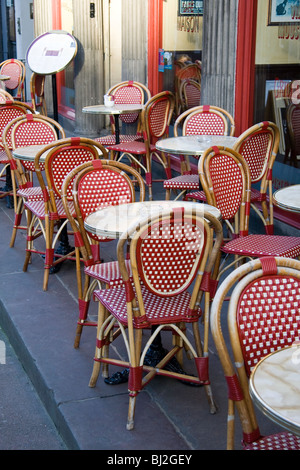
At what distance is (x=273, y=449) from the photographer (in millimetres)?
2256

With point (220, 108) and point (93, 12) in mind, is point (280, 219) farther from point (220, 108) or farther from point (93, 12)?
point (93, 12)

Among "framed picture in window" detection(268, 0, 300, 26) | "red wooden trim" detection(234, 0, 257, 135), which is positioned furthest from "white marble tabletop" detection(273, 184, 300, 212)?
"red wooden trim" detection(234, 0, 257, 135)

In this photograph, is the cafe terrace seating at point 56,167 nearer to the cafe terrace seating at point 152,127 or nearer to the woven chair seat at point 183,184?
the woven chair seat at point 183,184

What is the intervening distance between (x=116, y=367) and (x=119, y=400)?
380mm

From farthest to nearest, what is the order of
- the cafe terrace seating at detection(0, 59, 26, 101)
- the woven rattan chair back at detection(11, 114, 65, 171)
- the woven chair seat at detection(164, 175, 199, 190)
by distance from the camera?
the cafe terrace seating at detection(0, 59, 26, 101), the woven rattan chair back at detection(11, 114, 65, 171), the woven chair seat at detection(164, 175, 199, 190)

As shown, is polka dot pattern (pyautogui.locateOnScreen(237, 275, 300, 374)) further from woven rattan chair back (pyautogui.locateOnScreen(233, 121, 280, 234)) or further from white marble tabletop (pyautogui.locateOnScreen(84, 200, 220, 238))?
woven rattan chair back (pyautogui.locateOnScreen(233, 121, 280, 234))

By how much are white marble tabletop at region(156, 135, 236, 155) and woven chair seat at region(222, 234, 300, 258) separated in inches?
40.9

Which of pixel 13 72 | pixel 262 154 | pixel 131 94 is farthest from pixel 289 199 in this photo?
pixel 13 72

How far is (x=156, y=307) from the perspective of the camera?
332 cm

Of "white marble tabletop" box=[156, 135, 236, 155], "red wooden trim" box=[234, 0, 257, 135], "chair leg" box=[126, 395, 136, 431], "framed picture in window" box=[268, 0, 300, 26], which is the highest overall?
"framed picture in window" box=[268, 0, 300, 26]

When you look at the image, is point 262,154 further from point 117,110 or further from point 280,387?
point 280,387

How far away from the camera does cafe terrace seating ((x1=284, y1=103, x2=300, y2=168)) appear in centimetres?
573

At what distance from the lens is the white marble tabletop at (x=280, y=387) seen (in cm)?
185
